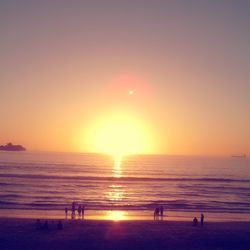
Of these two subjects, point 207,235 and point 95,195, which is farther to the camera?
point 95,195

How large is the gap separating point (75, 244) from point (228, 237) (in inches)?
443

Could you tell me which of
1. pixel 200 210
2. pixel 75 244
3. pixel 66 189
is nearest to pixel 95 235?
pixel 75 244

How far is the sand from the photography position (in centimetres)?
2495

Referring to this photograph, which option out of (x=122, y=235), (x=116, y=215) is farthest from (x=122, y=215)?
(x=122, y=235)

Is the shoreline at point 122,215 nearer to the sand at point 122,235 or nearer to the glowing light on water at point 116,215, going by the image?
the glowing light on water at point 116,215

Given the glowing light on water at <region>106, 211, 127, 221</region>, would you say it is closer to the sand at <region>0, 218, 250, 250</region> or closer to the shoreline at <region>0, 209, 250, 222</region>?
the shoreline at <region>0, 209, 250, 222</region>

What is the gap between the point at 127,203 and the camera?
49906mm

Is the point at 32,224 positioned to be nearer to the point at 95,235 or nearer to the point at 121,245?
the point at 95,235

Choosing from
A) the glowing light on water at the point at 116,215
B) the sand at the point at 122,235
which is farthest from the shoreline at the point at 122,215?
the sand at the point at 122,235

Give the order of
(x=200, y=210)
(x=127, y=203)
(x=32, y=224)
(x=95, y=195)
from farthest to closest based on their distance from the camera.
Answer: (x=95, y=195)
(x=127, y=203)
(x=200, y=210)
(x=32, y=224)

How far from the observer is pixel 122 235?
28.3m

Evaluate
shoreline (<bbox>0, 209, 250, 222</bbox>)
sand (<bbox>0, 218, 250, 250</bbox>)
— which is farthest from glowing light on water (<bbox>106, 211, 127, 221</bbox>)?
sand (<bbox>0, 218, 250, 250</bbox>)

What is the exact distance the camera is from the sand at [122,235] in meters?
25.0

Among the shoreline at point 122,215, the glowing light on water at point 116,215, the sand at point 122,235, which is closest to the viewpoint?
the sand at point 122,235
